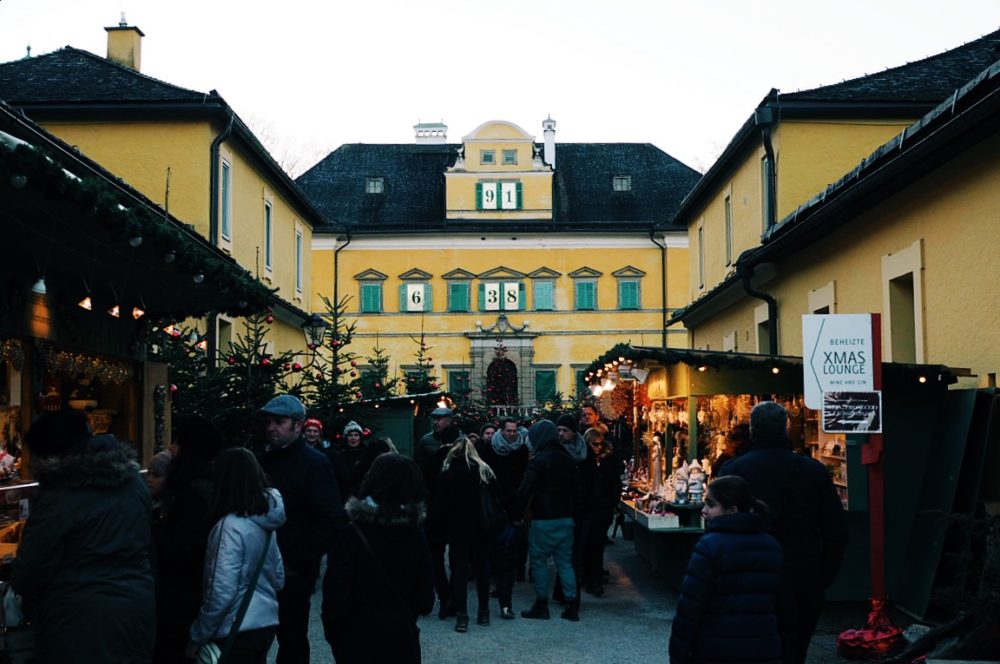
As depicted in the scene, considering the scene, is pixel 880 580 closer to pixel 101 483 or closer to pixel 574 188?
pixel 101 483

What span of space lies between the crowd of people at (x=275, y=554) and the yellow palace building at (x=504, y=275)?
1711 inches

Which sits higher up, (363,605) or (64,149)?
(64,149)

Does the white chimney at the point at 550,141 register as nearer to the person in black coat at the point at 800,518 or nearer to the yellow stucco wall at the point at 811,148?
the yellow stucco wall at the point at 811,148

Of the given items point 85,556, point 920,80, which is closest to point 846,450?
point 85,556

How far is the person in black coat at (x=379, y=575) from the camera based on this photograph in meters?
5.69

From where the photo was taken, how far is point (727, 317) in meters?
27.0

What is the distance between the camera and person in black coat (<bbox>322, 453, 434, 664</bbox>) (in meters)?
5.69

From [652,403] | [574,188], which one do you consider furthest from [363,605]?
[574,188]

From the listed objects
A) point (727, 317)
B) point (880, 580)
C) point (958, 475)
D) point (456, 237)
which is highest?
point (456, 237)

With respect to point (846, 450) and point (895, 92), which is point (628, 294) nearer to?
point (895, 92)

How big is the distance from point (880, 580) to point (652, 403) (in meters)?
8.51

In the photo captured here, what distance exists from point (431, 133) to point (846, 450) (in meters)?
48.9

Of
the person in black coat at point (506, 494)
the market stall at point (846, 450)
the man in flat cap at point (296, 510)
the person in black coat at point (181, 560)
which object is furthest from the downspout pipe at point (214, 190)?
the person in black coat at point (181, 560)

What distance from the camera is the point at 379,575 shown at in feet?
18.7
